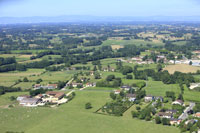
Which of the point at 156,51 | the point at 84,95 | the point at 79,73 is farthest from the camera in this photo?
the point at 156,51

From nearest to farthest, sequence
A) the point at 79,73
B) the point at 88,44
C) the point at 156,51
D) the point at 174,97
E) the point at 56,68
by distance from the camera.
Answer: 1. the point at 174,97
2. the point at 79,73
3. the point at 56,68
4. the point at 156,51
5. the point at 88,44

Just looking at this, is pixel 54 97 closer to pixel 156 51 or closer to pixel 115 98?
pixel 115 98

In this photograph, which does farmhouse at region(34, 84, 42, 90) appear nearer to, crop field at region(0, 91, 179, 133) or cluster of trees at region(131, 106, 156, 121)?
crop field at region(0, 91, 179, 133)

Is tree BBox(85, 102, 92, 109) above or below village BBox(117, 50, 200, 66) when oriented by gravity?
above

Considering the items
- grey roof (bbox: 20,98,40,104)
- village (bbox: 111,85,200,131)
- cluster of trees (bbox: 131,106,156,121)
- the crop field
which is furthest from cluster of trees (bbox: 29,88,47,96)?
cluster of trees (bbox: 131,106,156,121)

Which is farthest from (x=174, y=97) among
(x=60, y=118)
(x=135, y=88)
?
(x=60, y=118)

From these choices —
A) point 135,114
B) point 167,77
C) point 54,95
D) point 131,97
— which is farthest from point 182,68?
point 135,114

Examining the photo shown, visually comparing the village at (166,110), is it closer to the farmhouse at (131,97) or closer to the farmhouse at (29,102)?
the farmhouse at (131,97)

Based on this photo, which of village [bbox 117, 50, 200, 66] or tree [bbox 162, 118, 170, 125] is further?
village [bbox 117, 50, 200, 66]

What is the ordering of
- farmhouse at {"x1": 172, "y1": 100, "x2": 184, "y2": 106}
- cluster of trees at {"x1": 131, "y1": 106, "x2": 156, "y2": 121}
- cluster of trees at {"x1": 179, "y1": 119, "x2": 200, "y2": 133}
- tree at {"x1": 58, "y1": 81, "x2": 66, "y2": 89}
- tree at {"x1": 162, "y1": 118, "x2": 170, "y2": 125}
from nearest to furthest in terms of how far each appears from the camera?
cluster of trees at {"x1": 179, "y1": 119, "x2": 200, "y2": 133}
tree at {"x1": 162, "y1": 118, "x2": 170, "y2": 125}
cluster of trees at {"x1": 131, "y1": 106, "x2": 156, "y2": 121}
farmhouse at {"x1": 172, "y1": 100, "x2": 184, "y2": 106}
tree at {"x1": 58, "y1": 81, "x2": 66, "y2": 89}

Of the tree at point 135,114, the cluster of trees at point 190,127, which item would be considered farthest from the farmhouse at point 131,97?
the cluster of trees at point 190,127
